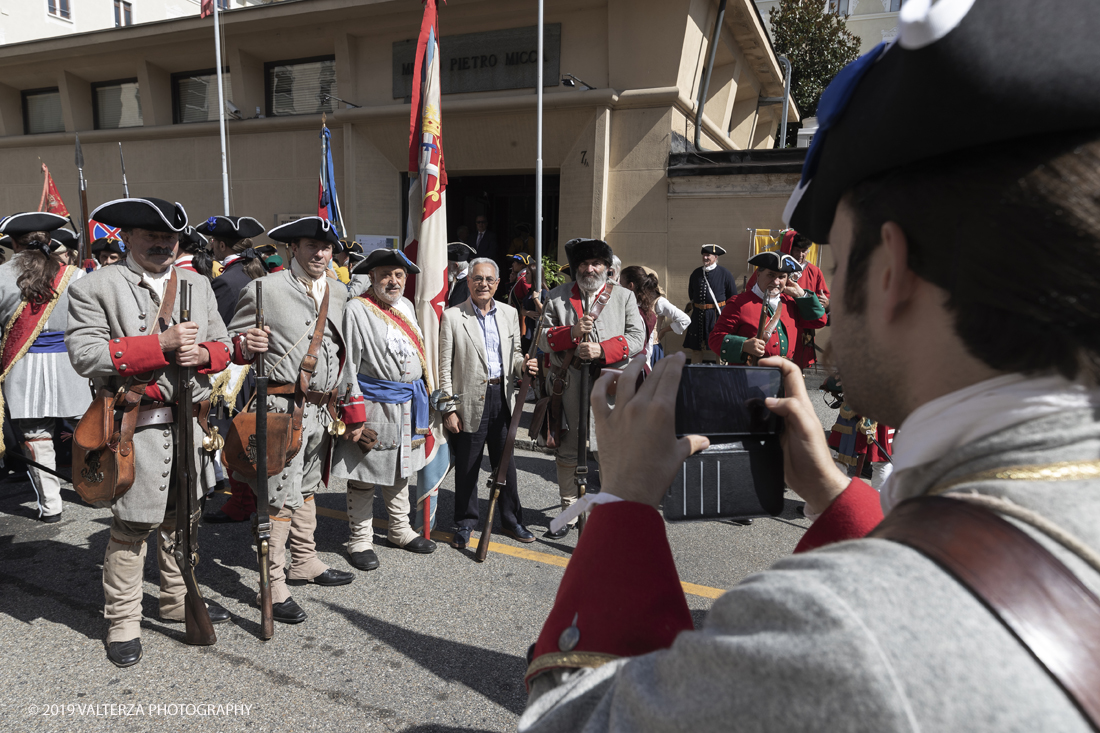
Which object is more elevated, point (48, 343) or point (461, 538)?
point (48, 343)

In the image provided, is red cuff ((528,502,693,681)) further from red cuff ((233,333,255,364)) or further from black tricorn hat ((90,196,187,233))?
red cuff ((233,333,255,364))

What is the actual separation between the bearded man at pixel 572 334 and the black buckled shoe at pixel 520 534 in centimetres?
24

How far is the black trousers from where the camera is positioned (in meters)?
4.89

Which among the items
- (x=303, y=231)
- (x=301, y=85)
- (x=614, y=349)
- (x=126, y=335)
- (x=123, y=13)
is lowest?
(x=614, y=349)

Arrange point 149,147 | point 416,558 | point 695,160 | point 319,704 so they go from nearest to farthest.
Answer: point 319,704, point 416,558, point 695,160, point 149,147

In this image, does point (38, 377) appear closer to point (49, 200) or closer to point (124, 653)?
point (124, 653)

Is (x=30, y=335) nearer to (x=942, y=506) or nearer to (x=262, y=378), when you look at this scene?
(x=262, y=378)

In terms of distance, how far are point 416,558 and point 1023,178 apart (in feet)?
14.5

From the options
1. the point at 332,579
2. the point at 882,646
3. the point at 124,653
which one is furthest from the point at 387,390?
the point at 882,646

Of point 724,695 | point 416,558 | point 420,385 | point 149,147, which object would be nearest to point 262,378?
point 420,385

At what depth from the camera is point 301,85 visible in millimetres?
14281

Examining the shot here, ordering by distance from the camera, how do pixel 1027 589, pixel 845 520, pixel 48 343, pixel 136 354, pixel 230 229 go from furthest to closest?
pixel 230 229
pixel 48 343
pixel 136 354
pixel 845 520
pixel 1027 589

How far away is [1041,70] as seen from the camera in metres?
0.61

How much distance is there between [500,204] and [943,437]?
15.7 metres
